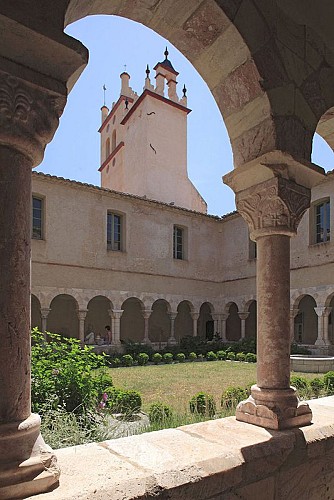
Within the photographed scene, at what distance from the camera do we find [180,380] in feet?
35.3

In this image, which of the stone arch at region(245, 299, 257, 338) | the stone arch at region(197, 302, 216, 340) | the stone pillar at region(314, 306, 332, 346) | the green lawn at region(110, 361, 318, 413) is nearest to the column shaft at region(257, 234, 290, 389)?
the green lawn at region(110, 361, 318, 413)

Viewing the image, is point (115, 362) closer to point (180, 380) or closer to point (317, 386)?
point (180, 380)

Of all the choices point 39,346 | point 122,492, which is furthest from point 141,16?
point 39,346

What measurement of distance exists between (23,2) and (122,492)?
2.20 meters

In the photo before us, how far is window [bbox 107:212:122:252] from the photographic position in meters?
17.9

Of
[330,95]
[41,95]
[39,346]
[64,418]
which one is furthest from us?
[39,346]

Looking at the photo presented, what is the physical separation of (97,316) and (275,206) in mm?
17486

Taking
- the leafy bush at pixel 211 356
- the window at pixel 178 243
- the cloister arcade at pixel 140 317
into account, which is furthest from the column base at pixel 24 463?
the window at pixel 178 243

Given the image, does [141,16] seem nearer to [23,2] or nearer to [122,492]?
[23,2]

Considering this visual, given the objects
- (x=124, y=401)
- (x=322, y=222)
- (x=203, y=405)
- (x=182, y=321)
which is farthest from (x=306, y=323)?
(x=124, y=401)

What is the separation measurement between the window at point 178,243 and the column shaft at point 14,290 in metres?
18.1

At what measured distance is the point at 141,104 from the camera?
23422mm

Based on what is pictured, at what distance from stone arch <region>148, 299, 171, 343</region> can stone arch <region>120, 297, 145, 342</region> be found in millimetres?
597

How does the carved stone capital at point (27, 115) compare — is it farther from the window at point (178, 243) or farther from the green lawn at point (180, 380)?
the window at point (178, 243)
